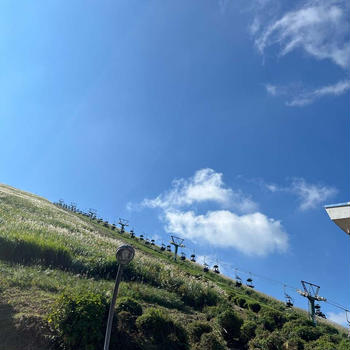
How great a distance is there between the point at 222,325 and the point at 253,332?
1.18 metres

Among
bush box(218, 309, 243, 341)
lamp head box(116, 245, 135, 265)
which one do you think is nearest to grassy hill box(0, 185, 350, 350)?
bush box(218, 309, 243, 341)

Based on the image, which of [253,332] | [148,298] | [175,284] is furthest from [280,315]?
[148,298]

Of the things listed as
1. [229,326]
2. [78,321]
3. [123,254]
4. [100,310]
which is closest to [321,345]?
[229,326]

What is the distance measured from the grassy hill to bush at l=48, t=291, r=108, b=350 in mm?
21

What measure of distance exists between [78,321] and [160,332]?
2734 millimetres

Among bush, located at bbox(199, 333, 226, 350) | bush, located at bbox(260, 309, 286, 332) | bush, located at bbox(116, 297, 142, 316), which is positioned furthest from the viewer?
bush, located at bbox(260, 309, 286, 332)

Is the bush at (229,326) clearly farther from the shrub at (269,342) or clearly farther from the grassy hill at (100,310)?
the shrub at (269,342)

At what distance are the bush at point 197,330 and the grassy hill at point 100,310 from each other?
3 cm

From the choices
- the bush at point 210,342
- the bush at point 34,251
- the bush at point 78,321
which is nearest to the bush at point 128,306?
the bush at point 78,321

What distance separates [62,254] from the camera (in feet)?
48.1

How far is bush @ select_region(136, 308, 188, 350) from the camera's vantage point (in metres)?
8.35

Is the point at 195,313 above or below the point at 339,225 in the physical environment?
below

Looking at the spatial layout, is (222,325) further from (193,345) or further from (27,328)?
(27,328)

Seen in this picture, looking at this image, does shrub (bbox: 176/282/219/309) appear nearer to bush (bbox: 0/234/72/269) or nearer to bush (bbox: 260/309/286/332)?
bush (bbox: 260/309/286/332)
